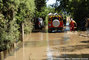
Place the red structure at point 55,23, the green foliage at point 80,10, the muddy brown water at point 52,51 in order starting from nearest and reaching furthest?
the muddy brown water at point 52,51, the red structure at point 55,23, the green foliage at point 80,10

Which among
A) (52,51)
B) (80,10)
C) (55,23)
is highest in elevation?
(80,10)

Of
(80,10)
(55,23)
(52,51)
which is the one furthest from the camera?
(80,10)

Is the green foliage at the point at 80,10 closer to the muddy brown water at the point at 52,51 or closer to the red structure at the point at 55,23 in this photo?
the red structure at the point at 55,23

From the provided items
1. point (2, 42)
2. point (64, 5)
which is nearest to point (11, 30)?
point (2, 42)

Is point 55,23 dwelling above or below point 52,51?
above

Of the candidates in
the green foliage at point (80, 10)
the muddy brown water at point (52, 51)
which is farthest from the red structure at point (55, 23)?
the muddy brown water at point (52, 51)

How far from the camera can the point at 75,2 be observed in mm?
27078

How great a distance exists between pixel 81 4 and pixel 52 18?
4777mm

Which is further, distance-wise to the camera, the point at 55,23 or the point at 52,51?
the point at 55,23

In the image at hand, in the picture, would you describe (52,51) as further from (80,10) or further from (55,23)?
(80,10)

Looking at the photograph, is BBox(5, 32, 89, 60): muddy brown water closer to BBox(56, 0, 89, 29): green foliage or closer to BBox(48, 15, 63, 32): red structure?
BBox(48, 15, 63, 32): red structure

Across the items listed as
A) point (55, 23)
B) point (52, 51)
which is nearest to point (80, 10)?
point (55, 23)

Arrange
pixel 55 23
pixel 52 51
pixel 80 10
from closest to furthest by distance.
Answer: pixel 52 51 → pixel 55 23 → pixel 80 10

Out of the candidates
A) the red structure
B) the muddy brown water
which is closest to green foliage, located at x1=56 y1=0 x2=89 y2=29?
the red structure
